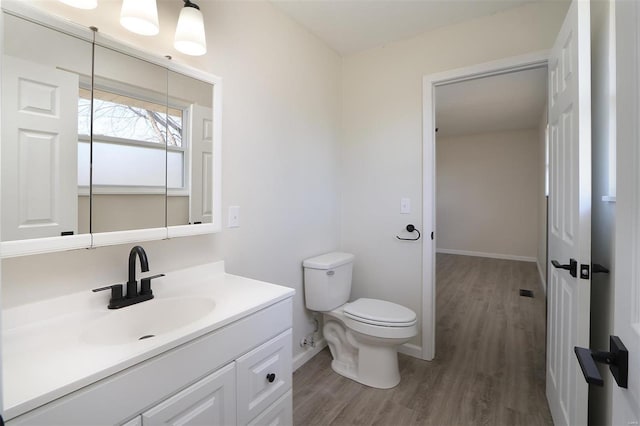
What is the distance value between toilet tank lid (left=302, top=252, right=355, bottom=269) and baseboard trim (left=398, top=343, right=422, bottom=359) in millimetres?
795

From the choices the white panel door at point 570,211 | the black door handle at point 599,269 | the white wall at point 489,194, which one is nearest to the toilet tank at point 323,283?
the white panel door at point 570,211

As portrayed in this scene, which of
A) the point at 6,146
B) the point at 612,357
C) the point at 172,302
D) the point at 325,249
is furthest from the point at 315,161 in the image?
the point at 612,357

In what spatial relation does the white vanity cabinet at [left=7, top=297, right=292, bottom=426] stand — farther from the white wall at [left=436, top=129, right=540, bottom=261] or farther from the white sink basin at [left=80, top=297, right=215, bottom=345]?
the white wall at [left=436, top=129, right=540, bottom=261]

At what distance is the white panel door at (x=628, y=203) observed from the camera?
517mm

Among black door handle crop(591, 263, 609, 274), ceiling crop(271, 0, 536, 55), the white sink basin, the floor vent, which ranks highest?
ceiling crop(271, 0, 536, 55)

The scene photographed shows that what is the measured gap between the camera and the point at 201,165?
149 cm

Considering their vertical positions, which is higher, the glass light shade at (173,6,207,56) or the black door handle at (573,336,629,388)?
the glass light shade at (173,6,207,56)

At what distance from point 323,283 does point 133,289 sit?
1237 mm

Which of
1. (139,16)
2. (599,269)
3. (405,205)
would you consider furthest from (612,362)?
(405,205)

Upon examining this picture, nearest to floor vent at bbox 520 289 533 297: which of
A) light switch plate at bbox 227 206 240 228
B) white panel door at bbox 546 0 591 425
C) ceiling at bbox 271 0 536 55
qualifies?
white panel door at bbox 546 0 591 425

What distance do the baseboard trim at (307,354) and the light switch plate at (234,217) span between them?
1078mm

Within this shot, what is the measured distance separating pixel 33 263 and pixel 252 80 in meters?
1.36

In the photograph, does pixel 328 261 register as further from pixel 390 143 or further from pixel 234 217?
pixel 390 143

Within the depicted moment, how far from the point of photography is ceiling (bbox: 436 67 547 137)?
10.7ft
